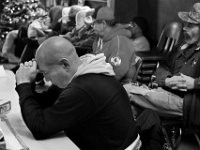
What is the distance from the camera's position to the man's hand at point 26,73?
227 cm

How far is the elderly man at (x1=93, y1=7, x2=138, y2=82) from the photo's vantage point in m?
3.91

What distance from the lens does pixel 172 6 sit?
5.71 m

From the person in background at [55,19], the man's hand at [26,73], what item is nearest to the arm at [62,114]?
the man's hand at [26,73]

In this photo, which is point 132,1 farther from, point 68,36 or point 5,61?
point 5,61

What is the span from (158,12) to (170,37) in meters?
1.16

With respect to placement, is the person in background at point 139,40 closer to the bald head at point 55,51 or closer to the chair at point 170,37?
the chair at point 170,37

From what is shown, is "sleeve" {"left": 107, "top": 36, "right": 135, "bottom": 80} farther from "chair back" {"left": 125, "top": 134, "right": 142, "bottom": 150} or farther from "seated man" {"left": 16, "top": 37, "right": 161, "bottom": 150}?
"chair back" {"left": 125, "top": 134, "right": 142, "bottom": 150}

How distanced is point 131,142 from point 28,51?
4.15m

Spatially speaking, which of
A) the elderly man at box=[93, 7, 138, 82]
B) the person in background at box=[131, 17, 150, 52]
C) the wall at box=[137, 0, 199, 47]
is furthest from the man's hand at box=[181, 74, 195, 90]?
the wall at box=[137, 0, 199, 47]

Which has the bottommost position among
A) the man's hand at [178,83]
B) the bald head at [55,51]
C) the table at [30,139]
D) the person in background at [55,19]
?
the person in background at [55,19]

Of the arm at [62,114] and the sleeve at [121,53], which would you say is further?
the sleeve at [121,53]

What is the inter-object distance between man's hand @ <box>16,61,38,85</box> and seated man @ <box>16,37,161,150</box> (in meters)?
0.07

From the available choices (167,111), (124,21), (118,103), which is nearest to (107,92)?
(118,103)

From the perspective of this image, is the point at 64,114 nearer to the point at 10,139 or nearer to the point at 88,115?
the point at 88,115
